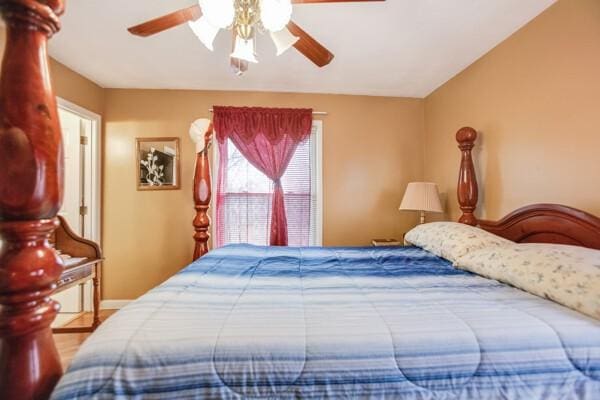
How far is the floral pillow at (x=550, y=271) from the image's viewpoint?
0.92m

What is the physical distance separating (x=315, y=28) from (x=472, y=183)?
1.68 m

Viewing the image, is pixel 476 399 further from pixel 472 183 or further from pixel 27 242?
pixel 472 183

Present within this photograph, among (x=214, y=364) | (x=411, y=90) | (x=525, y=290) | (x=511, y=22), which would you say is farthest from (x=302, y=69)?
(x=214, y=364)

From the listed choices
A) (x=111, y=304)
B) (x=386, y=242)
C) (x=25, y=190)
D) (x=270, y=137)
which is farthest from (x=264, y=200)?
(x=25, y=190)

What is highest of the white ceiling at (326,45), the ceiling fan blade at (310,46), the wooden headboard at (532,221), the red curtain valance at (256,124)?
the white ceiling at (326,45)

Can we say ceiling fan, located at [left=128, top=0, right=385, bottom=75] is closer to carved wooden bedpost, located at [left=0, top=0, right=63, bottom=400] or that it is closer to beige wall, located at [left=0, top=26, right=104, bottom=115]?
carved wooden bedpost, located at [left=0, top=0, right=63, bottom=400]

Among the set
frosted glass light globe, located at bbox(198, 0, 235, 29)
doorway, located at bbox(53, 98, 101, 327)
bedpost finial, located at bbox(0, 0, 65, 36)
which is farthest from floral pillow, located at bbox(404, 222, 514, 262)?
doorway, located at bbox(53, 98, 101, 327)

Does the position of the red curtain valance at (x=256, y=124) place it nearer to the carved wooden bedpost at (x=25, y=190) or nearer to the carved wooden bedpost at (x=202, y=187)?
the carved wooden bedpost at (x=202, y=187)

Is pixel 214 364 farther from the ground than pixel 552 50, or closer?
closer

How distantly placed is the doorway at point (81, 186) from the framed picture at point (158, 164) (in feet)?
1.30

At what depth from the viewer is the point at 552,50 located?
1.67 meters

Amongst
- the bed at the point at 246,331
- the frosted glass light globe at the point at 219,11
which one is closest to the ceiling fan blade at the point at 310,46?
the frosted glass light globe at the point at 219,11

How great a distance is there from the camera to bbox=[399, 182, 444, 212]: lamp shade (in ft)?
8.33

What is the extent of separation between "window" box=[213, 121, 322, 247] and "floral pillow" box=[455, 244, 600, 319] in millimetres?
1819
